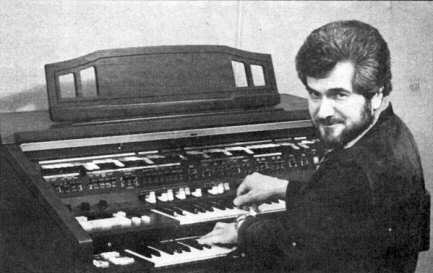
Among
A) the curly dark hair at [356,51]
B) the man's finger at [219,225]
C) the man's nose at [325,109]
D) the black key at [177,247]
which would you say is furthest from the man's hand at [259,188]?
the curly dark hair at [356,51]

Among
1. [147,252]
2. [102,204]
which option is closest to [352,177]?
[147,252]

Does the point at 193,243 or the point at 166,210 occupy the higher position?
the point at 166,210

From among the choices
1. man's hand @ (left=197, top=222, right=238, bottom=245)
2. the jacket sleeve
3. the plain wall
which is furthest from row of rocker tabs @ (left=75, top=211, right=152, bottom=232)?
the plain wall

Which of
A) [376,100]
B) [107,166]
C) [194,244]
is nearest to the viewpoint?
[376,100]

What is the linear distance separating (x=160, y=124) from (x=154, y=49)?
396mm

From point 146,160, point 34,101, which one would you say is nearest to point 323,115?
point 146,160

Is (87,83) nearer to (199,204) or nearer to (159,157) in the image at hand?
(159,157)

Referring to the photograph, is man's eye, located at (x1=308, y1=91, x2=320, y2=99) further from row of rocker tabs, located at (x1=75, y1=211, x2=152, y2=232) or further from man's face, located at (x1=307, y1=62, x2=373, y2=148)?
row of rocker tabs, located at (x1=75, y1=211, x2=152, y2=232)

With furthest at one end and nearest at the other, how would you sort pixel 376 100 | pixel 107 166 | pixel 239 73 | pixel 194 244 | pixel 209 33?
pixel 239 73 < pixel 209 33 < pixel 107 166 < pixel 194 244 < pixel 376 100

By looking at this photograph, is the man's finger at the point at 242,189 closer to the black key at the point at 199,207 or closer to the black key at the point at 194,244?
the black key at the point at 199,207

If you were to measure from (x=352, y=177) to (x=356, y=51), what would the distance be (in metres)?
0.45

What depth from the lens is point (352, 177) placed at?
2.56 metres

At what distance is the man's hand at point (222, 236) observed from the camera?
9.07ft

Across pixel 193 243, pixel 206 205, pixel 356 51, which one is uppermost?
pixel 356 51
